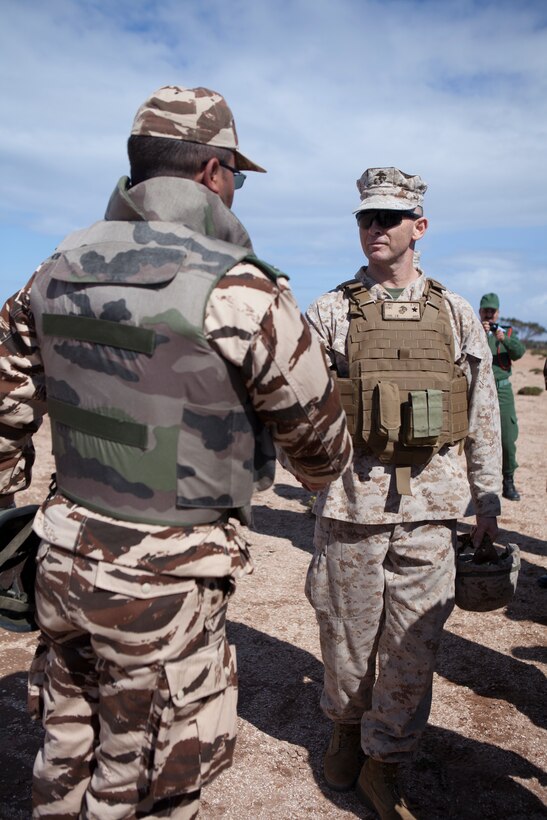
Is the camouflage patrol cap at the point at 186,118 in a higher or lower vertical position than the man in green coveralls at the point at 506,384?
higher

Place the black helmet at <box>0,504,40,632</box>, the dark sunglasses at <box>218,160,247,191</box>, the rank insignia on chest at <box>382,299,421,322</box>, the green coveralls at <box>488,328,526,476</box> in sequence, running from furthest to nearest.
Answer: the green coveralls at <box>488,328,526,476</box> → the rank insignia on chest at <box>382,299,421,322</box> → the black helmet at <box>0,504,40,632</box> → the dark sunglasses at <box>218,160,247,191</box>

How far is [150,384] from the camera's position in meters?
1.76

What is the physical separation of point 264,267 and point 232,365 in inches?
10.3

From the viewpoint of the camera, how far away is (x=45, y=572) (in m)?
1.88

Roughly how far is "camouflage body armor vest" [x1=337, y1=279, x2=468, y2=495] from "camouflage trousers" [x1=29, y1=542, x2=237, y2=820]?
3.86 ft

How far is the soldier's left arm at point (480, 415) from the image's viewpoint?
3.07 meters

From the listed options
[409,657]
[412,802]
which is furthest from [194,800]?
[412,802]

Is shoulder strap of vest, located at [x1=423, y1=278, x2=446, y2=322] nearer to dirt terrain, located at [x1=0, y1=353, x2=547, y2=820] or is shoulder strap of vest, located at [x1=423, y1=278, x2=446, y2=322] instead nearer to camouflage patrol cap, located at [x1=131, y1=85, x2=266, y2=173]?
camouflage patrol cap, located at [x1=131, y1=85, x2=266, y2=173]

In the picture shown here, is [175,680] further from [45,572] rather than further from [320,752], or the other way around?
[320,752]

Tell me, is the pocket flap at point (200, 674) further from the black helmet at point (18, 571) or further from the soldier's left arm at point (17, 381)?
the soldier's left arm at point (17, 381)

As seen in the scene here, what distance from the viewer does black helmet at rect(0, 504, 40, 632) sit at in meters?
2.23

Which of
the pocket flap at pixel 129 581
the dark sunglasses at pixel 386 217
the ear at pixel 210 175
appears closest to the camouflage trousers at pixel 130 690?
the pocket flap at pixel 129 581

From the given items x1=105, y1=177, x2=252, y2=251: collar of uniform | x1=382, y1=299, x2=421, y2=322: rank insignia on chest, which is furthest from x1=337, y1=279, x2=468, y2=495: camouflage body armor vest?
x1=105, y1=177, x2=252, y2=251: collar of uniform

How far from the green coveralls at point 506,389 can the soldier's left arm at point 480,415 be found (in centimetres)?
532
